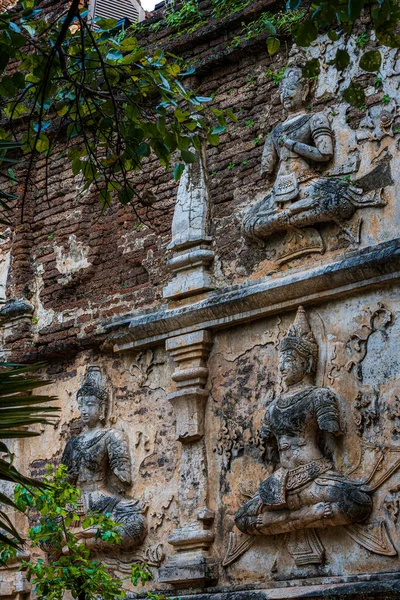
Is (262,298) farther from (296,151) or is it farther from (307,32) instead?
(307,32)

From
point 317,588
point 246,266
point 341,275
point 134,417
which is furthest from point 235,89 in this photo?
point 317,588

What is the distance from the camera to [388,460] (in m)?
6.64

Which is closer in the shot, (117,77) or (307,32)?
(307,32)

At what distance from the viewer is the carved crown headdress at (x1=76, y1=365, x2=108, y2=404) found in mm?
8438

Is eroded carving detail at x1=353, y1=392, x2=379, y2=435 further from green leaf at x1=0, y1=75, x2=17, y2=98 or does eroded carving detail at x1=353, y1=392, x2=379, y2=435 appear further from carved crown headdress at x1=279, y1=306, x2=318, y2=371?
green leaf at x1=0, y1=75, x2=17, y2=98

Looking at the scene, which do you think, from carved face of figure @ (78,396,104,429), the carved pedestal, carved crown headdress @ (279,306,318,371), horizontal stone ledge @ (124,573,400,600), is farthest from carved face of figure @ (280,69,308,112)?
horizontal stone ledge @ (124,573,400,600)

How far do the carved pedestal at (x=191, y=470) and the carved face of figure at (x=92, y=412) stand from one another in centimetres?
78

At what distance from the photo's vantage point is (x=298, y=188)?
7586mm

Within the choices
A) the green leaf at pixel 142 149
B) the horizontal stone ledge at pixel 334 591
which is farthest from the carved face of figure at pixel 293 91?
the horizontal stone ledge at pixel 334 591

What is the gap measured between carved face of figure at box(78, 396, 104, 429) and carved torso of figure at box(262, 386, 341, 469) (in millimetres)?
1769

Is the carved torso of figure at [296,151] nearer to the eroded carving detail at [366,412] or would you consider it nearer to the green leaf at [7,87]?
the eroded carving detail at [366,412]

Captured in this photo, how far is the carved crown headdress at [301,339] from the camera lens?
7.17 meters

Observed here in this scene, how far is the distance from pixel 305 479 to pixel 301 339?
0.95 meters

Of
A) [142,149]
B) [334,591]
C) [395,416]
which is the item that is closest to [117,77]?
[142,149]
